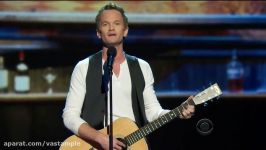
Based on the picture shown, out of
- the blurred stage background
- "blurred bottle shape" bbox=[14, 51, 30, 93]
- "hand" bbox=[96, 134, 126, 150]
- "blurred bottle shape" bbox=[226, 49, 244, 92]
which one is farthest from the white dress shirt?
"blurred bottle shape" bbox=[226, 49, 244, 92]

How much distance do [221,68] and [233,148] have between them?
25.3 inches

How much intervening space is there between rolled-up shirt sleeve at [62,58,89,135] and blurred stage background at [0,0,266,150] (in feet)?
3.20

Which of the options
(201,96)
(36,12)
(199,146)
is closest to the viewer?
(201,96)

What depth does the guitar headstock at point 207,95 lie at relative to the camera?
2807 millimetres

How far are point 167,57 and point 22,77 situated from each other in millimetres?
1140

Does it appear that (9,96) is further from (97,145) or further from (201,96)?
(201,96)

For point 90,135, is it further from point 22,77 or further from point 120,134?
point 22,77

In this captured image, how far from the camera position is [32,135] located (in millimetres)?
4070

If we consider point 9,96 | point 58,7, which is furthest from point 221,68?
point 9,96

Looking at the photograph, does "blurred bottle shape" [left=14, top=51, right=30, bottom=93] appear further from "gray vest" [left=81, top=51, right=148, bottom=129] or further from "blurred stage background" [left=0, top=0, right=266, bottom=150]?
"gray vest" [left=81, top=51, right=148, bottom=129]

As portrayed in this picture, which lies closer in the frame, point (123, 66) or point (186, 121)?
point (123, 66)

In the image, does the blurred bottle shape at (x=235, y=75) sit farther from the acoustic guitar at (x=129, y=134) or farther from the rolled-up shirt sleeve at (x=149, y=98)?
the acoustic guitar at (x=129, y=134)

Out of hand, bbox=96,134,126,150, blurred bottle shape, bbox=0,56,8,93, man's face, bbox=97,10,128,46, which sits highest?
man's face, bbox=97,10,128,46

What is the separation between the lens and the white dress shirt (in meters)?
2.93
